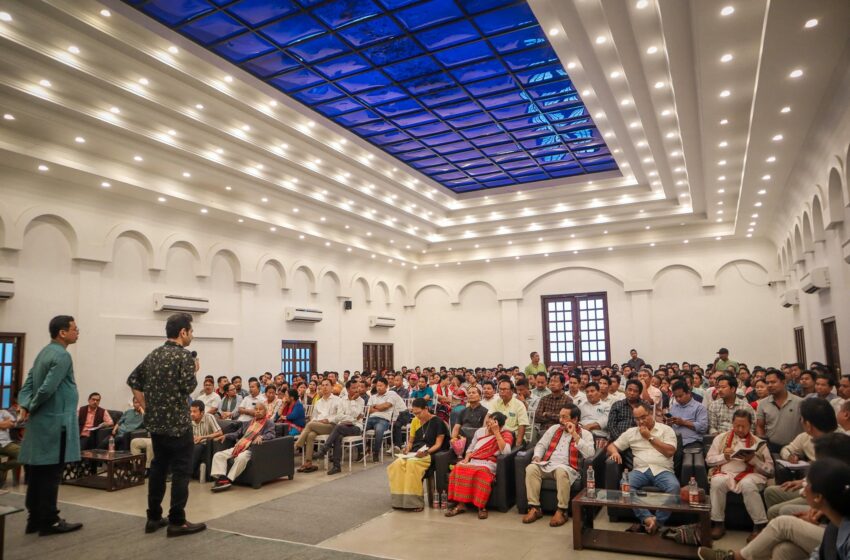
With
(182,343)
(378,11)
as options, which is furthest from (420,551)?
(378,11)

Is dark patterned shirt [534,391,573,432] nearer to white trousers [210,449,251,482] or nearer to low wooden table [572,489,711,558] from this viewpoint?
low wooden table [572,489,711,558]

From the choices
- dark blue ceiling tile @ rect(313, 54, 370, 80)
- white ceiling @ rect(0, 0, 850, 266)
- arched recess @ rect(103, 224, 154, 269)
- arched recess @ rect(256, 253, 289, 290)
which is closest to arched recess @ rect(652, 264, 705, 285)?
white ceiling @ rect(0, 0, 850, 266)

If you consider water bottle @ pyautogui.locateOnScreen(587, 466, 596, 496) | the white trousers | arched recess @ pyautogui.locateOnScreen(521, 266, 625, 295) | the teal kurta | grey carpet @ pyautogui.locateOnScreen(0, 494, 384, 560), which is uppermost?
arched recess @ pyautogui.locateOnScreen(521, 266, 625, 295)

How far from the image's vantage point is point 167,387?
458 cm

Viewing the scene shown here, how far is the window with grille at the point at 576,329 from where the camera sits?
17.3 meters

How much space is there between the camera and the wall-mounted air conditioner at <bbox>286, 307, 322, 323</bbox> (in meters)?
14.5

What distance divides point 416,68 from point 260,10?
246cm

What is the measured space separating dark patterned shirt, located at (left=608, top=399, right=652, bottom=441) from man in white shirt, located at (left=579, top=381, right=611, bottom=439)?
27.7 inches

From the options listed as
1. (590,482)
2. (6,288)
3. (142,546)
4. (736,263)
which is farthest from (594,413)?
(736,263)

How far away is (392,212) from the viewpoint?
47.7ft

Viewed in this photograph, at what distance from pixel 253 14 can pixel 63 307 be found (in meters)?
6.01

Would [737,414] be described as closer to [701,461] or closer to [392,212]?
[701,461]

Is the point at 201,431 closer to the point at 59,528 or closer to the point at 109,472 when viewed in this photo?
the point at 109,472

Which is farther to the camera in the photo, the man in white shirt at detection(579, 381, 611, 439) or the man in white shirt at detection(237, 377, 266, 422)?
the man in white shirt at detection(237, 377, 266, 422)
